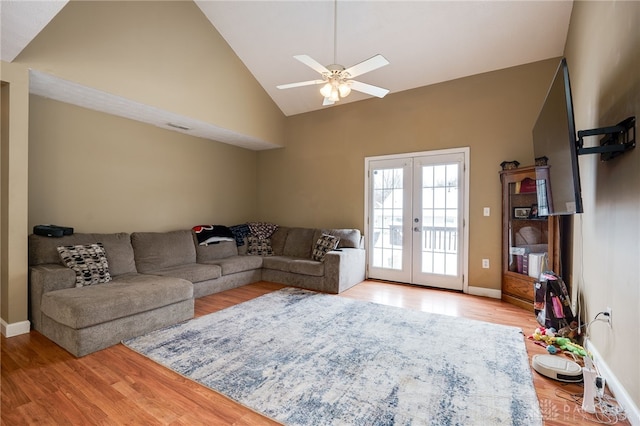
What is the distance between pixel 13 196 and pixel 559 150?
4368 mm

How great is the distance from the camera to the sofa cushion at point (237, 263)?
4297 millimetres

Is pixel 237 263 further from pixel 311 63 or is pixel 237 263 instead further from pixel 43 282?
pixel 311 63

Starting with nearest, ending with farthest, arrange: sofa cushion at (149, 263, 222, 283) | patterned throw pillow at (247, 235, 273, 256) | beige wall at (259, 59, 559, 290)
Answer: sofa cushion at (149, 263, 222, 283) < beige wall at (259, 59, 559, 290) < patterned throw pillow at (247, 235, 273, 256)

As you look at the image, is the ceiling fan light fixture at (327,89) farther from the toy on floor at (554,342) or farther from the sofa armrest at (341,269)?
the toy on floor at (554,342)

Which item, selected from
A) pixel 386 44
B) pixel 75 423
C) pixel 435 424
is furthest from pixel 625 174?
pixel 75 423

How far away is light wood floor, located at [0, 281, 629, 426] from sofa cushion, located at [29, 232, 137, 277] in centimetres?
75

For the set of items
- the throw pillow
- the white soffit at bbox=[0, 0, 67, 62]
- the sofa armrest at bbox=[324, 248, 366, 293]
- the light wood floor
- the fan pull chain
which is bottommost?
the light wood floor

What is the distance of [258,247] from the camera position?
5.27 m

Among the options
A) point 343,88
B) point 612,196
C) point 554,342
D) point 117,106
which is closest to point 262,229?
point 117,106

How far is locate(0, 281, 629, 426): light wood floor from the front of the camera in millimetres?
1690

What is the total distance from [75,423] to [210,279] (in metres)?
2.43

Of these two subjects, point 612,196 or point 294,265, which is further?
point 294,265

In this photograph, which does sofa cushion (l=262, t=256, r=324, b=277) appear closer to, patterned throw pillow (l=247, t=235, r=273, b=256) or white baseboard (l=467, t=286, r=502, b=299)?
patterned throw pillow (l=247, t=235, r=273, b=256)

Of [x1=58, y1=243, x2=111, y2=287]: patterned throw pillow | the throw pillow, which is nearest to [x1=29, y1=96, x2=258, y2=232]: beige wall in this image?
the throw pillow
